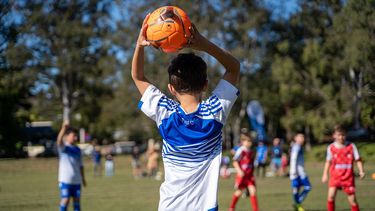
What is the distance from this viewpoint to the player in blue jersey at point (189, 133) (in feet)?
13.2

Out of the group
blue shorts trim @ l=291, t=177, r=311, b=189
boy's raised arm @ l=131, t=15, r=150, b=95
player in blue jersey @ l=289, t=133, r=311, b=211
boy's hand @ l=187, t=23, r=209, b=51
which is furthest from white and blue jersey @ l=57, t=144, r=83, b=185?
boy's hand @ l=187, t=23, r=209, b=51

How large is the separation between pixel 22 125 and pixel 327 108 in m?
28.6

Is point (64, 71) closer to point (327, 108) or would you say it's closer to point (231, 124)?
point (231, 124)

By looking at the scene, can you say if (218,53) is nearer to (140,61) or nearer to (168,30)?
(168,30)

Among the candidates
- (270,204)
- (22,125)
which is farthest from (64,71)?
(270,204)

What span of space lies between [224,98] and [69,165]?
9017 millimetres

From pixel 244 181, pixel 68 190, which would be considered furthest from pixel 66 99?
pixel 68 190

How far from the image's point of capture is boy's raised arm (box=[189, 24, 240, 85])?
383 cm

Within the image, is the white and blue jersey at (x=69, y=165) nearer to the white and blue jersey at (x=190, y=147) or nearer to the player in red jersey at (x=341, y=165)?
the player in red jersey at (x=341, y=165)

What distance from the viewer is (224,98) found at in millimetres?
4105

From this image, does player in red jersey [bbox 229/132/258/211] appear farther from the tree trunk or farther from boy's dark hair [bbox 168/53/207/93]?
the tree trunk

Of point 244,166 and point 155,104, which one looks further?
point 244,166

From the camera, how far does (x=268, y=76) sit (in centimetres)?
5172

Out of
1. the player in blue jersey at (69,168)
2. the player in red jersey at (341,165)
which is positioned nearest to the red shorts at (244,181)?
the player in red jersey at (341,165)
